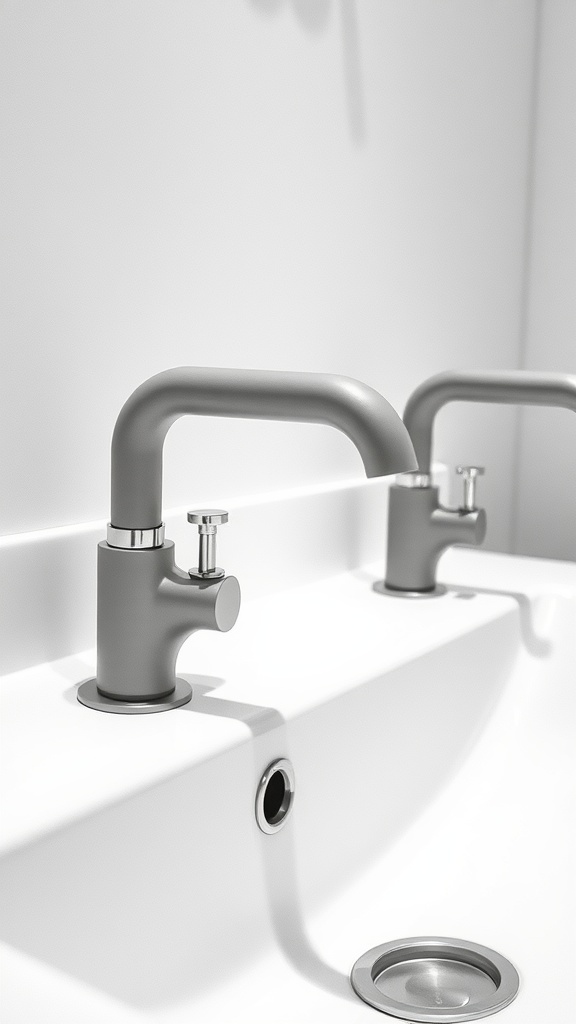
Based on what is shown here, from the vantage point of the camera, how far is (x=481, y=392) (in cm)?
81

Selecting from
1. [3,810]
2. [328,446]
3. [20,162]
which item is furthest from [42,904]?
[328,446]

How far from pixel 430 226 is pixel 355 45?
0.66 feet

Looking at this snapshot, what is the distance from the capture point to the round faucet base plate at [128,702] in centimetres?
56

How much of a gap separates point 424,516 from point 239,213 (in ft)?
0.88

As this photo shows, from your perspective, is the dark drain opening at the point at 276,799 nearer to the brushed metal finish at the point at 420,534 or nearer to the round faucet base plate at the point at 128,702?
the round faucet base plate at the point at 128,702

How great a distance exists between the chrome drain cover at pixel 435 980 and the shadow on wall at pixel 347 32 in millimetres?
630

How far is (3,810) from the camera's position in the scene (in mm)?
427

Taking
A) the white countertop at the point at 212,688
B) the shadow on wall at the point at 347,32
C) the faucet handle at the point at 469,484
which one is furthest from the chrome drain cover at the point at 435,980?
the shadow on wall at the point at 347,32

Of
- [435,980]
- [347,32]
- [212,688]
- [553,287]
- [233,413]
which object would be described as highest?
[347,32]

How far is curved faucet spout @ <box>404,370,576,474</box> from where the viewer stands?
0.76 meters

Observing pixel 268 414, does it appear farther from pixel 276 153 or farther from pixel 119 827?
pixel 276 153

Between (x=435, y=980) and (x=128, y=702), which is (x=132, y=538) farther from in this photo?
(x=435, y=980)

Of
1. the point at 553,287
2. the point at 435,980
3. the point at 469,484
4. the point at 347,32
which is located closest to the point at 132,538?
the point at 435,980

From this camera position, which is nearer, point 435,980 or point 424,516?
point 435,980
